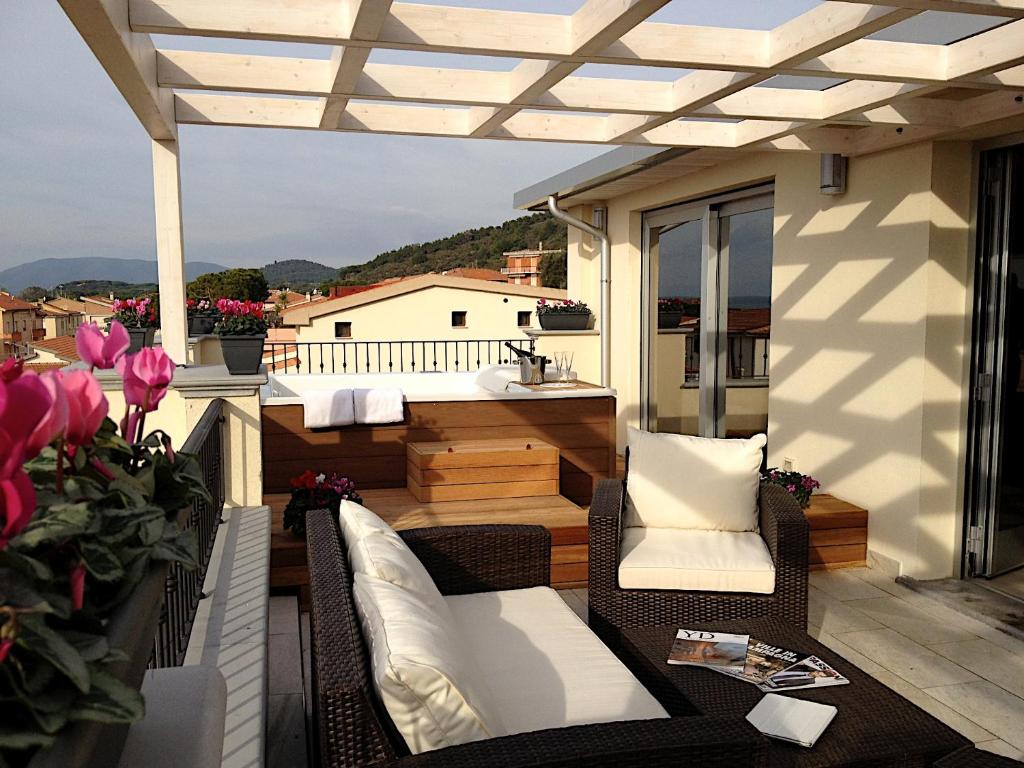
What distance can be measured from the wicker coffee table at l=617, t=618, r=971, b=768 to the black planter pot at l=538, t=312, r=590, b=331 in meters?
5.52

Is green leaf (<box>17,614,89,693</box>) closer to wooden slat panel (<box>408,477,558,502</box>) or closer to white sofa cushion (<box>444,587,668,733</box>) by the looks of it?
white sofa cushion (<box>444,587,668,733</box>)

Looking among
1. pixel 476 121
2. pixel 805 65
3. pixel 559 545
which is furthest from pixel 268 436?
pixel 805 65

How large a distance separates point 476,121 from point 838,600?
2.86m

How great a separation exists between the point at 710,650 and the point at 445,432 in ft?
10.9

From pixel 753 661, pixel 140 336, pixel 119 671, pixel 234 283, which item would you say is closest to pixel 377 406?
pixel 140 336

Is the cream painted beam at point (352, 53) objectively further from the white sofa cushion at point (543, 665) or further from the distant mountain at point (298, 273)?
the distant mountain at point (298, 273)

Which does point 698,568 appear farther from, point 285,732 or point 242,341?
point 242,341

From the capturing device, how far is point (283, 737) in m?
2.68

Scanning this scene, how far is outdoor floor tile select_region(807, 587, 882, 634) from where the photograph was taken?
3895 millimetres

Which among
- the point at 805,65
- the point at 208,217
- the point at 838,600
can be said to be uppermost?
the point at 208,217

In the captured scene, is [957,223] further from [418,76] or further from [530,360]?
[530,360]

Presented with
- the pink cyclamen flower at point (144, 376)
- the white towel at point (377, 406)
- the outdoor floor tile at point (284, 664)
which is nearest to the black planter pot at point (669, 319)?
the white towel at point (377, 406)

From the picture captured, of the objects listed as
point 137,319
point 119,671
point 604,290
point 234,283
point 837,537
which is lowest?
point 837,537

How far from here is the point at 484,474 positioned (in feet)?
17.1
